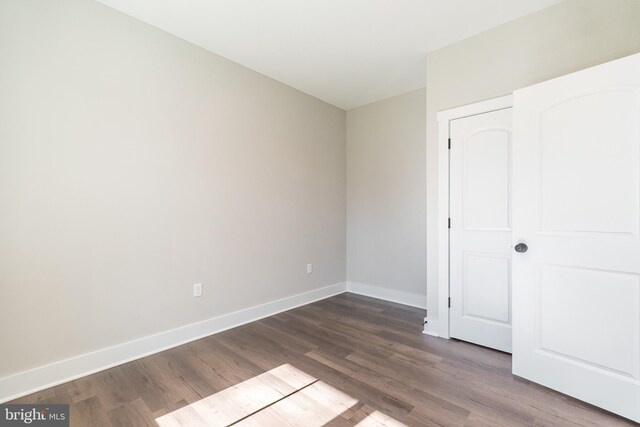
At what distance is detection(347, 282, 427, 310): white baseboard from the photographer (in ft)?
11.9

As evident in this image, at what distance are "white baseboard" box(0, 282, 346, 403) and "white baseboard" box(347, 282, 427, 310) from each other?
52.1 inches

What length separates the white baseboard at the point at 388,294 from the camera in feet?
11.9

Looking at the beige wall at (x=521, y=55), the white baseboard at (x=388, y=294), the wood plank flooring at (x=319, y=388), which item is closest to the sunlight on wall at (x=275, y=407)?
the wood plank flooring at (x=319, y=388)

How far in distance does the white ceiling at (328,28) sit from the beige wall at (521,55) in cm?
11

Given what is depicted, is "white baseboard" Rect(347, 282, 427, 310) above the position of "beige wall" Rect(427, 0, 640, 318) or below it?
below

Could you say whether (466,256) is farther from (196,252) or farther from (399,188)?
(196,252)

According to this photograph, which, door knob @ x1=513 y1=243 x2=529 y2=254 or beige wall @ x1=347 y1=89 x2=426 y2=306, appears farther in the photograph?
beige wall @ x1=347 y1=89 x2=426 y2=306

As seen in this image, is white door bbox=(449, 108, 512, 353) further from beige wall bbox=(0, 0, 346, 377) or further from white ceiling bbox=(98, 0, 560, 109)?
beige wall bbox=(0, 0, 346, 377)

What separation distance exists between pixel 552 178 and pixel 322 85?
2.63 meters

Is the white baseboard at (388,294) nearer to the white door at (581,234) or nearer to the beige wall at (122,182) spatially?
the beige wall at (122,182)

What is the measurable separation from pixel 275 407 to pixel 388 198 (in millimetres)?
2871

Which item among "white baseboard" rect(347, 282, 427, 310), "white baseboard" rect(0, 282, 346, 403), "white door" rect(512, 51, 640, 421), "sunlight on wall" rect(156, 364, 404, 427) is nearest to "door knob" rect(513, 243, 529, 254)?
"white door" rect(512, 51, 640, 421)

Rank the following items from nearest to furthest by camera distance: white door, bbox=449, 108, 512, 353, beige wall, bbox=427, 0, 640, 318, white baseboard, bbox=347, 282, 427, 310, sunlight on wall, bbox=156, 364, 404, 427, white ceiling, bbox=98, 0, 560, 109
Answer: sunlight on wall, bbox=156, 364, 404, 427, beige wall, bbox=427, 0, 640, 318, white ceiling, bbox=98, 0, 560, 109, white door, bbox=449, 108, 512, 353, white baseboard, bbox=347, 282, 427, 310

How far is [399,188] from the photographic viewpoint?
151 inches
